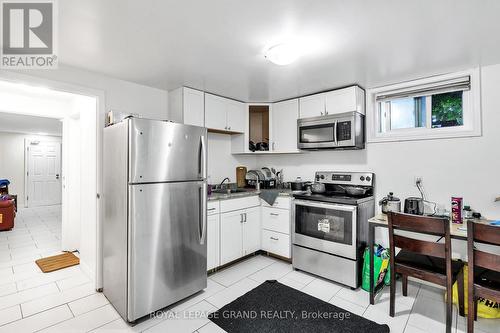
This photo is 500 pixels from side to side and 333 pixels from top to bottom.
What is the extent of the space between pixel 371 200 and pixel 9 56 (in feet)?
12.6

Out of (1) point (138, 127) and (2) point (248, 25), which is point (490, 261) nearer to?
(2) point (248, 25)

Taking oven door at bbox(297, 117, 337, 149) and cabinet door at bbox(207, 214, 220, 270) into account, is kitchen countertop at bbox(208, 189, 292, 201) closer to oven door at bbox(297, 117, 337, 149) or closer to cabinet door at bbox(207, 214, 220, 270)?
cabinet door at bbox(207, 214, 220, 270)

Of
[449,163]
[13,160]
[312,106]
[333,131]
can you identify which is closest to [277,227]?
[333,131]

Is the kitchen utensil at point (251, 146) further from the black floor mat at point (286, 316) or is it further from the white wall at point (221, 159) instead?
the black floor mat at point (286, 316)

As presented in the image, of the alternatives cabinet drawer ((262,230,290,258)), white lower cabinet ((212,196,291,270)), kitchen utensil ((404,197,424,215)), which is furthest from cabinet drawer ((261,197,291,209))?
kitchen utensil ((404,197,424,215))

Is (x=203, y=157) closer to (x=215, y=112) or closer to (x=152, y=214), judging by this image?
(x=152, y=214)

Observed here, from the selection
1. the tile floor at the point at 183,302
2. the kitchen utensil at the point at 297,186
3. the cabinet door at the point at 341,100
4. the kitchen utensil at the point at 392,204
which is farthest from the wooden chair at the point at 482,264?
the kitchen utensil at the point at 297,186

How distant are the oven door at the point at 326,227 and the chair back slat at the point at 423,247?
569 mm

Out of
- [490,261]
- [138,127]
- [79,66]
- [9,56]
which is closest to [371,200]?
[490,261]

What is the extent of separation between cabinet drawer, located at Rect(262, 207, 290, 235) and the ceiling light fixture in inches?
75.0

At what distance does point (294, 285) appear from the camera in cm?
269

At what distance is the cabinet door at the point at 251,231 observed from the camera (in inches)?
129

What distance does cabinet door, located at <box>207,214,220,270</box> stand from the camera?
9.38 ft

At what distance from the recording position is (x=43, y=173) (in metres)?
7.89
